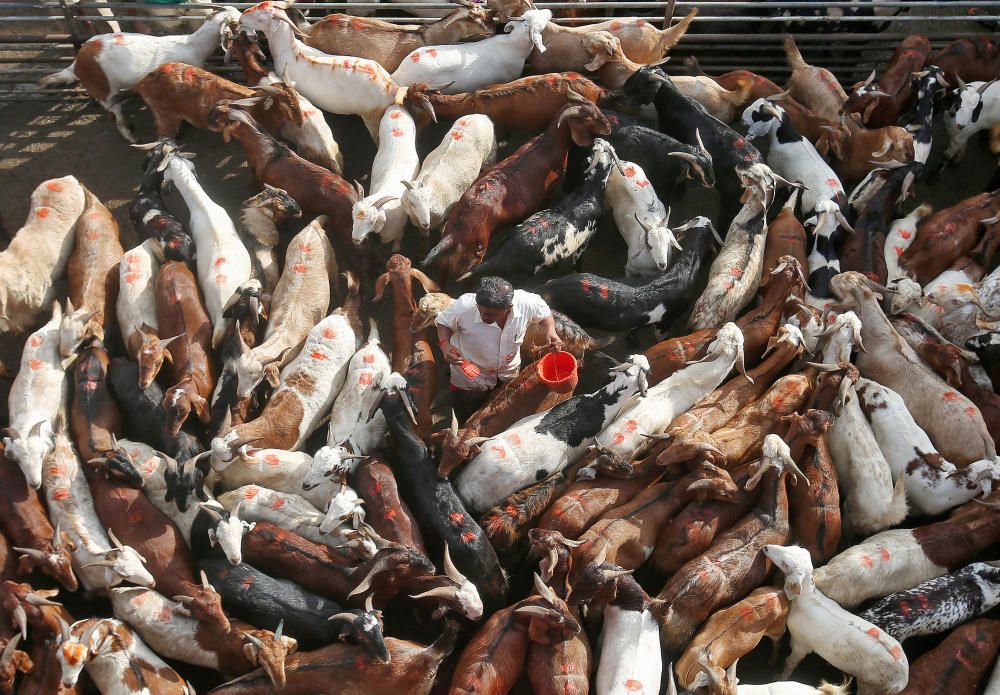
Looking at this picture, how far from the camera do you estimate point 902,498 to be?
23.1ft

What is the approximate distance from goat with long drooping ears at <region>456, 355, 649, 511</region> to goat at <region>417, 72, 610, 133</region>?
3.08m

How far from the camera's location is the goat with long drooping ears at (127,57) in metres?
9.05

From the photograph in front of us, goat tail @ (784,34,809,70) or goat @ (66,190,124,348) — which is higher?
goat tail @ (784,34,809,70)

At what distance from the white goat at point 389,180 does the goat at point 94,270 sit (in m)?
2.08

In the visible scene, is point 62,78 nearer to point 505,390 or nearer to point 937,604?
point 505,390

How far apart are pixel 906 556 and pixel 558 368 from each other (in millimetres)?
2856

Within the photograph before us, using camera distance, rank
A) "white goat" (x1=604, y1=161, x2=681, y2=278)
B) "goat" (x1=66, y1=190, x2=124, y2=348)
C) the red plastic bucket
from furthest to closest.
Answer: "white goat" (x1=604, y1=161, x2=681, y2=278), "goat" (x1=66, y1=190, x2=124, y2=348), the red plastic bucket

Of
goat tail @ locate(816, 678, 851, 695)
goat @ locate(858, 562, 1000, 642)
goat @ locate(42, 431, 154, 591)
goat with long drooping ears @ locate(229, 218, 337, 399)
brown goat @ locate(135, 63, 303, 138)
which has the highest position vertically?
brown goat @ locate(135, 63, 303, 138)

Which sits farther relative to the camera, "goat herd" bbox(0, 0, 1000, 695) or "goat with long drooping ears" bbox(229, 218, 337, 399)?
"goat with long drooping ears" bbox(229, 218, 337, 399)

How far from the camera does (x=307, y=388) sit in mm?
7336

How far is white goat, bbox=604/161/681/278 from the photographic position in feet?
27.1

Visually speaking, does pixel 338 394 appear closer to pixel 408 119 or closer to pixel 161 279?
pixel 161 279

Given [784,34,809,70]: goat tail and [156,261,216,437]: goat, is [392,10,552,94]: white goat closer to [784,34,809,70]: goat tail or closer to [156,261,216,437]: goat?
[784,34,809,70]: goat tail

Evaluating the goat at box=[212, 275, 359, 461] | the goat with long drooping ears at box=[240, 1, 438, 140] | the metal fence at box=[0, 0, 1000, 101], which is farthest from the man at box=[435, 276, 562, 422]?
the metal fence at box=[0, 0, 1000, 101]
